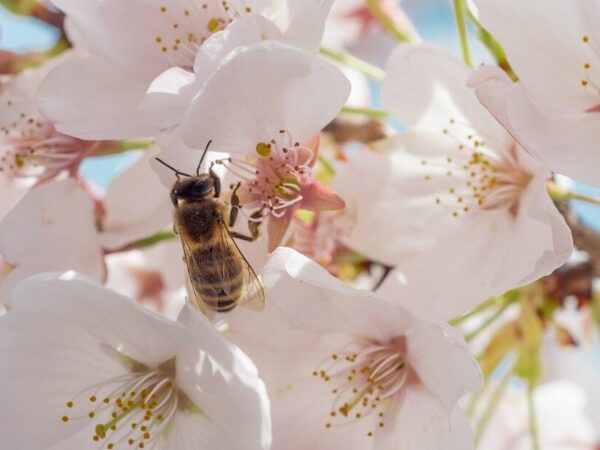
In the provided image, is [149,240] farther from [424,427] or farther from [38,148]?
[424,427]

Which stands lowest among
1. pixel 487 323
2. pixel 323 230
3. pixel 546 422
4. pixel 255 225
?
pixel 546 422

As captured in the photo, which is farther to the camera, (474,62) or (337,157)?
(337,157)

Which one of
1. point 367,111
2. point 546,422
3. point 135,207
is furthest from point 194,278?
point 546,422

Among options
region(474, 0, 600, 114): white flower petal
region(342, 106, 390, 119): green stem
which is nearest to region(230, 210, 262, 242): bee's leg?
region(342, 106, 390, 119): green stem

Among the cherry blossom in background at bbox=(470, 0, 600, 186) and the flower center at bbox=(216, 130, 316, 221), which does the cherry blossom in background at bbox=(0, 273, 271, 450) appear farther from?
the cherry blossom in background at bbox=(470, 0, 600, 186)

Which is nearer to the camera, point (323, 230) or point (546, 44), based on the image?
point (546, 44)

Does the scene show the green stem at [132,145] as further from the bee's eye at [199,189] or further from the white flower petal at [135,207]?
the bee's eye at [199,189]

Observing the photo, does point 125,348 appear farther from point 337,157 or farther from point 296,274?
point 337,157

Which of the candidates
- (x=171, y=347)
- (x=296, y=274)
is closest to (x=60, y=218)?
(x=171, y=347)
